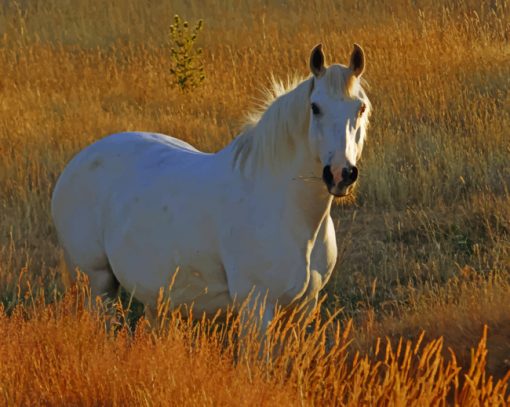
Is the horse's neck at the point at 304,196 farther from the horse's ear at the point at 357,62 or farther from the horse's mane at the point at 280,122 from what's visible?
the horse's ear at the point at 357,62

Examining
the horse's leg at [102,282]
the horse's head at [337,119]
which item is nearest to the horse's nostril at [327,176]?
the horse's head at [337,119]

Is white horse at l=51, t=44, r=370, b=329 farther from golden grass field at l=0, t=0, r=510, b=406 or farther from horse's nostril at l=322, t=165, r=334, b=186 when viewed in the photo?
golden grass field at l=0, t=0, r=510, b=406

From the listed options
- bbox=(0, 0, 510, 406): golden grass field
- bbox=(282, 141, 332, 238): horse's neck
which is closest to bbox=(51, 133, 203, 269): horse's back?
bbox=(0, 0, 510, 406): golden grass field

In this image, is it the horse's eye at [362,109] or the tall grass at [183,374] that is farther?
the horse's eye at [362,109]

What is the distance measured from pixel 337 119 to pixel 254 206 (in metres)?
0.66

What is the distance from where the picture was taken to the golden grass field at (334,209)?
3.99m

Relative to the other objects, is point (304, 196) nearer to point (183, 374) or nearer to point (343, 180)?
point (343, 180)

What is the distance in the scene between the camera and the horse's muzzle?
4.28 metres

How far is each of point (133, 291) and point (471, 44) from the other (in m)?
7.88

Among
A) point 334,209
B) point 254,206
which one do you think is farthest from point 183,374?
point 334,209

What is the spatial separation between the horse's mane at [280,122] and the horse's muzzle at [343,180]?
0.36 metres

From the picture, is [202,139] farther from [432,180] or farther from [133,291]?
[133,291]

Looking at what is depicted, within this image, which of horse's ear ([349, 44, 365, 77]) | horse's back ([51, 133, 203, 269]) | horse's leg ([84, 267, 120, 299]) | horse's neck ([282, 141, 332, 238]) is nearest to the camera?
horse's ear ([349, 44, 365, 77])

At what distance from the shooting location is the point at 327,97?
4.46 metres
